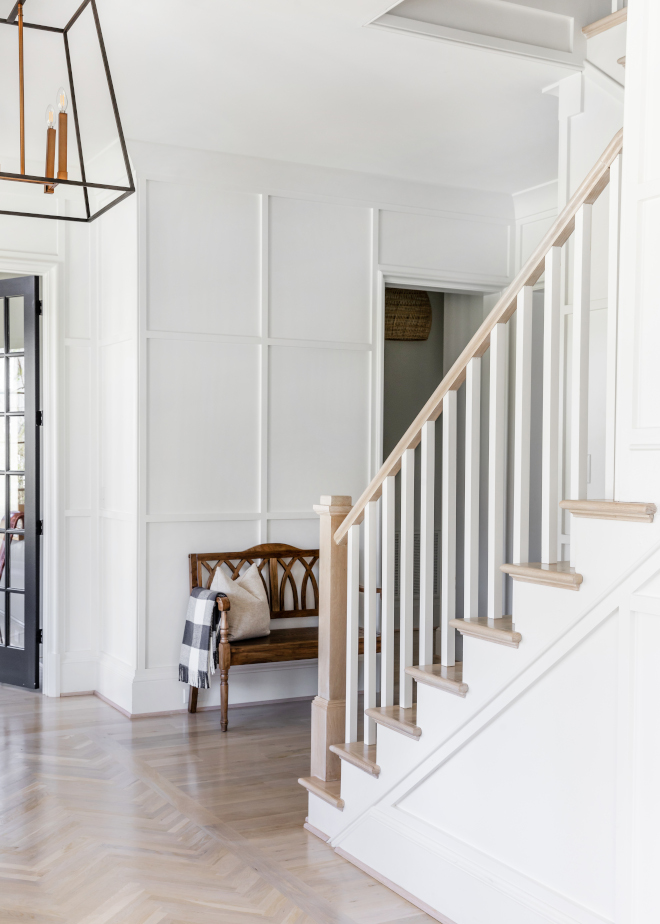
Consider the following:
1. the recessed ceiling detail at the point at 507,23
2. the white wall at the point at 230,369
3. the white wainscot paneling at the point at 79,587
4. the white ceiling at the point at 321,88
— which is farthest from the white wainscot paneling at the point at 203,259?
the recessed ceiling detail at the point at 507,23

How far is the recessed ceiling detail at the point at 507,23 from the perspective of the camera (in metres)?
3.47

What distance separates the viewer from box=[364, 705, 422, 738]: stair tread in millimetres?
2822

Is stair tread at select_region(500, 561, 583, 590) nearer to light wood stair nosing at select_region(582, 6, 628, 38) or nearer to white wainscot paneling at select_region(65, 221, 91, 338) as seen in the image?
light wood stair nosing at select_region(582, 6, 628, 38)

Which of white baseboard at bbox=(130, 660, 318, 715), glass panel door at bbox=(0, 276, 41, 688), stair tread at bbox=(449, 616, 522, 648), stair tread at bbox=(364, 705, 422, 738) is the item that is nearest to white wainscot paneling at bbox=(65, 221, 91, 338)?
glass panel door at bbox=(0, 276, 41, 688)

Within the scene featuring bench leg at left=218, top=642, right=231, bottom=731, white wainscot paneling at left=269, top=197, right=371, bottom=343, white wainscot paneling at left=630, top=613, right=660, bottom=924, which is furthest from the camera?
white wainscot paneling at left=269, top=197, right=371, bottom=343

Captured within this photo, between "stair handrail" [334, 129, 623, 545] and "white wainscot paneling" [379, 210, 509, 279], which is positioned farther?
"white wainscot paneling" [379, 210, 509, 279]

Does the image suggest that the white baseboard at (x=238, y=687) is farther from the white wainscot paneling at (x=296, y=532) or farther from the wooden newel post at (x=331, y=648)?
the wooden newel post at (x=331, y=648)

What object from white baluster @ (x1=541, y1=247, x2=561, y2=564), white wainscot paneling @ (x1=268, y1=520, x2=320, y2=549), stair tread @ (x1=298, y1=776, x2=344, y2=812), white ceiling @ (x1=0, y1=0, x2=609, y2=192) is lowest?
stair tread @ (x1=298, y1=776, x2=344, y2=812)

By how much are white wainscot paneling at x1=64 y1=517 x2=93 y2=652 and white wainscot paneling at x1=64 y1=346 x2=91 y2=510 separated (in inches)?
5.4

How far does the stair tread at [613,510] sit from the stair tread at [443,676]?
640 mm

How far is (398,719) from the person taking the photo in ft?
9.58

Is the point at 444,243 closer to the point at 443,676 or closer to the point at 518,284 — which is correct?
the point at 518,284

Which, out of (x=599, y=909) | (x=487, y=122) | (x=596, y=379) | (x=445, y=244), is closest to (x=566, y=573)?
(x=599, y=909)

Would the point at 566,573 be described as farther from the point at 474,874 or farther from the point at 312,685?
the point at 312,685
